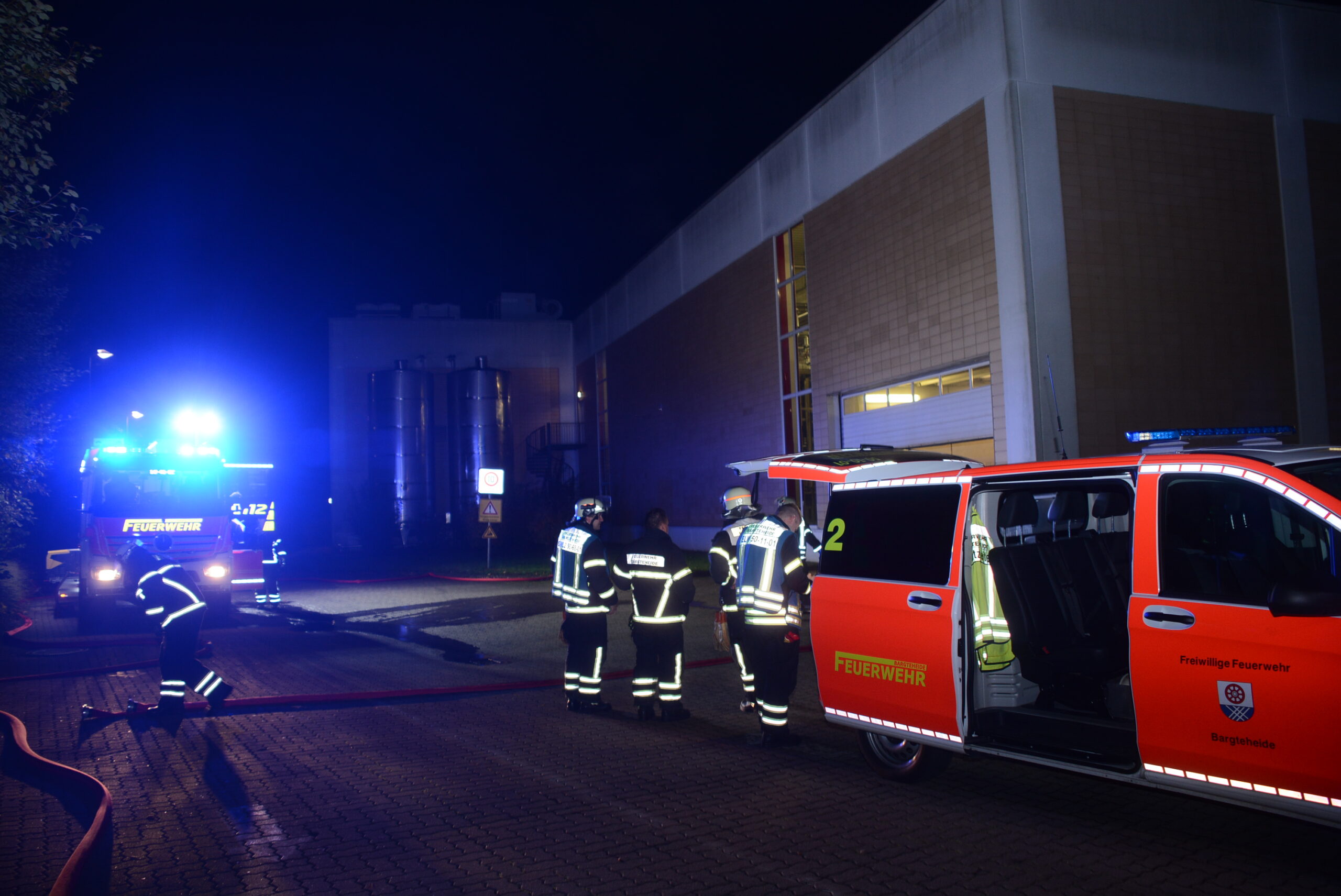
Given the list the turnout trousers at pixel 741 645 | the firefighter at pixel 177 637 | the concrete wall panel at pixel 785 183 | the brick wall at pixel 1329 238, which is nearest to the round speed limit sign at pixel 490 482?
the concrete wall panel at pixel 785 183

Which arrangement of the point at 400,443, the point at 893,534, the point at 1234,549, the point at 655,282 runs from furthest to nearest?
the point at 400,443, the point at 655,282, the point at 893,534, the point at 1234,549

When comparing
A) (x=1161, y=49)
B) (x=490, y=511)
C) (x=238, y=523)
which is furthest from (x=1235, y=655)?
(x=490, y=511)

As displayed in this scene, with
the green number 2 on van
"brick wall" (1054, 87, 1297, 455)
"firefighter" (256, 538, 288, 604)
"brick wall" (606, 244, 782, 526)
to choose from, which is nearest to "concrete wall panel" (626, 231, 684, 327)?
"brick wall" (606, 244, 782, 526)

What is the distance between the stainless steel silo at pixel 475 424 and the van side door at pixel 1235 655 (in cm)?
4065

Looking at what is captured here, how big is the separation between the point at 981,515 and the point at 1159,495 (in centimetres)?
169

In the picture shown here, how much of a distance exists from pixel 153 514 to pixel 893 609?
1535 cm

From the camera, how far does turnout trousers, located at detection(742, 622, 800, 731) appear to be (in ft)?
22.2

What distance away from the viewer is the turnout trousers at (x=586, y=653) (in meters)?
8.12

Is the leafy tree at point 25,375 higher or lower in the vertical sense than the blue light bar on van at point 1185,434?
higher

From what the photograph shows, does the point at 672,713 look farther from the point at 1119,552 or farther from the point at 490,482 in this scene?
the point at 490,482

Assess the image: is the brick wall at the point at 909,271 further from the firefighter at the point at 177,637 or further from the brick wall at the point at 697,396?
the firefighter at the point at 177,637

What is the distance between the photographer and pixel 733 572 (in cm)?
769

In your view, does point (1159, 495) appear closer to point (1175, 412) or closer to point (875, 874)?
point (875, 874)

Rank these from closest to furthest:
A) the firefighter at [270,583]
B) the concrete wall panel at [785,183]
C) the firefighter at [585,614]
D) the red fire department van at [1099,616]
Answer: the red fire department van at [1099,616], the firefighter at [585,614], the firefighter at [270,583], the concrete wall panel at [785,183]
